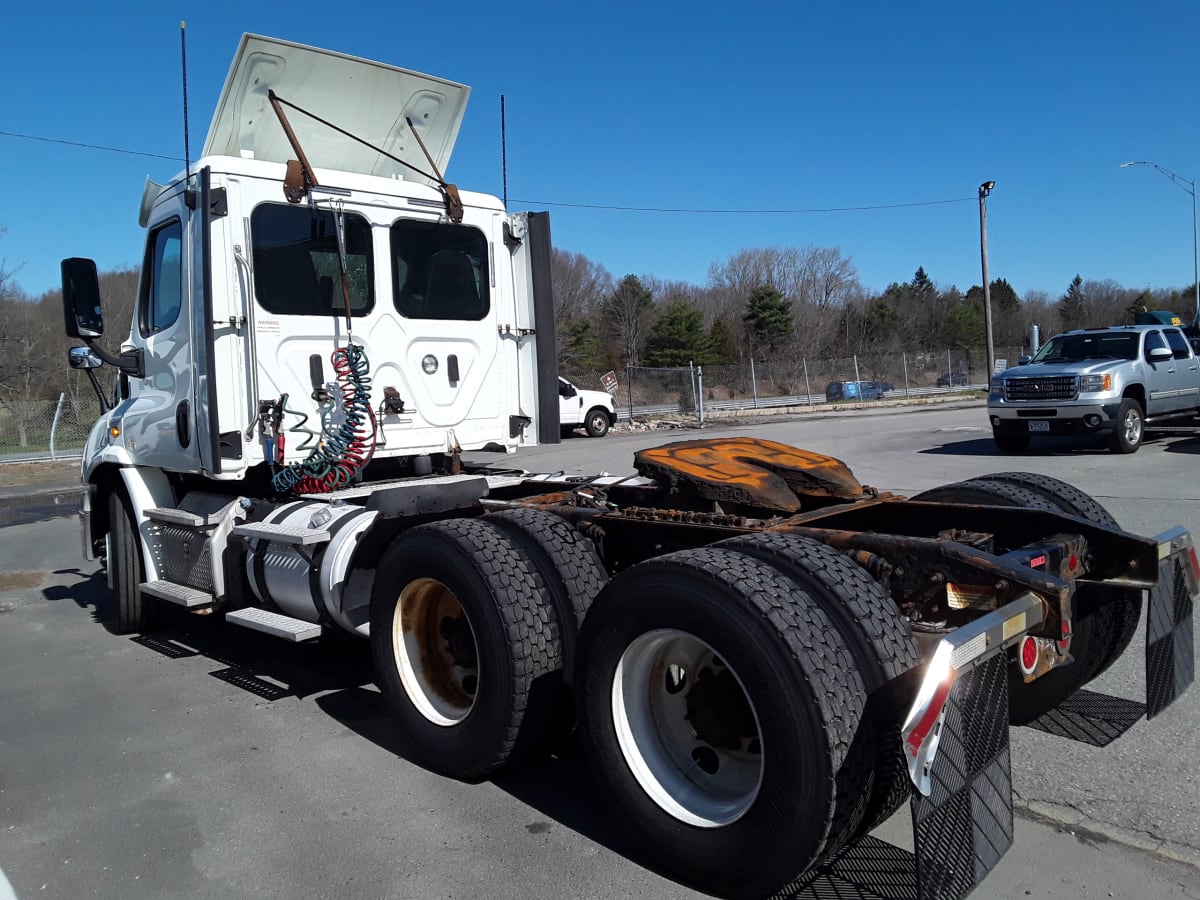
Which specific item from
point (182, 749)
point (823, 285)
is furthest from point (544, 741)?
point (823, 285)

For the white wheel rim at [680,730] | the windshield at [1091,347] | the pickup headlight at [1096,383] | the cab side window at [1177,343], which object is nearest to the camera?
the white wheel rim at [680,730]

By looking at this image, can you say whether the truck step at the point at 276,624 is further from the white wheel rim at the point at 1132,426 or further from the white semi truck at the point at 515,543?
the white wheel rim at the point at 1132,426

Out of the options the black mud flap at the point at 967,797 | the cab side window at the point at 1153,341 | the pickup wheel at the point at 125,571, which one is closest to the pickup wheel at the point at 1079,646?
the black mud flap at the point at 967,797

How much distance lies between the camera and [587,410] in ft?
87.6

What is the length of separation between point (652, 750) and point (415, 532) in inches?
59.0

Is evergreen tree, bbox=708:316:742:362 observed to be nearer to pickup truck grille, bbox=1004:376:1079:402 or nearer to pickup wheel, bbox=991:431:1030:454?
pickup wheel, bbox=991:431:1030:454

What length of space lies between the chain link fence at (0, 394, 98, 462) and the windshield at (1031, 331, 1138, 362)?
71.8ft

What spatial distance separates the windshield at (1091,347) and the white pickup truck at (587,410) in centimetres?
1269

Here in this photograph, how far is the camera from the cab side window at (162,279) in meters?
5.74

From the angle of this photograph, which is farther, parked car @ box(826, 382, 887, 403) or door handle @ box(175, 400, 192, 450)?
parked car @ box(826, 382, 887, 403)

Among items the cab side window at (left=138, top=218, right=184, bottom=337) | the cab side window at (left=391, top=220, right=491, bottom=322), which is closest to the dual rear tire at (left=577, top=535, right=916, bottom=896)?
the cab side window at (left=391, top=220, right=491, bottom=322)

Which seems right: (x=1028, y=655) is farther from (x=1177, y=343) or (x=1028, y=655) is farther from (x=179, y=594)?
(x=1177, y=343)

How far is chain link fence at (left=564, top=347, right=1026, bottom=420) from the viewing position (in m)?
35.2

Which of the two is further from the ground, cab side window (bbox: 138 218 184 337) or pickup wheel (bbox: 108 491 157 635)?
cab side window (bbox: 138 218 184 337)
